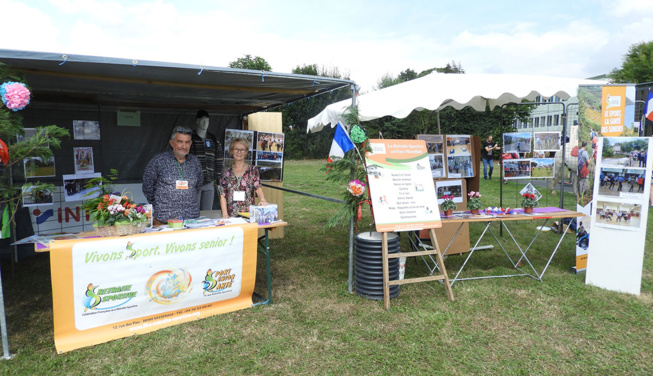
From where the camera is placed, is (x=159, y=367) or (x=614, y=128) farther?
(x=614, y=128)

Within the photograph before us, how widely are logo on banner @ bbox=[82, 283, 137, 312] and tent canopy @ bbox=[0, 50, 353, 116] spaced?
59.6 inches

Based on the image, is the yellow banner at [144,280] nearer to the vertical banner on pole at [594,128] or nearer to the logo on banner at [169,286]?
the logo on banner at [169,286]

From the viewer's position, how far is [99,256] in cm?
260

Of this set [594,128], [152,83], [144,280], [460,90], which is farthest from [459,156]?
[144,280]

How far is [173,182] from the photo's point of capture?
139 inches

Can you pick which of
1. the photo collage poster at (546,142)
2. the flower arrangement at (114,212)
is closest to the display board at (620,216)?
the photo collage poster at (546,142)

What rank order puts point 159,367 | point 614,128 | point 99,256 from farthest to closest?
point 614,128 < point 99,256 < point 159,367

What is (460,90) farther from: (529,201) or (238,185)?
(238,185)

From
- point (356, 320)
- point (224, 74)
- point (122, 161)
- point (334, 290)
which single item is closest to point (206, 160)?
point (122, 161)

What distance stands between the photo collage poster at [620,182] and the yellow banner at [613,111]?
0.51 feet

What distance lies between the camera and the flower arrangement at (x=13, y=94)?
89.7 inches

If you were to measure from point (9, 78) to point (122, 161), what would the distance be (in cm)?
300

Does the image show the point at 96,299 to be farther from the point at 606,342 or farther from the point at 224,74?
the point at 606,342

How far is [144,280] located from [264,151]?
2889 mm
